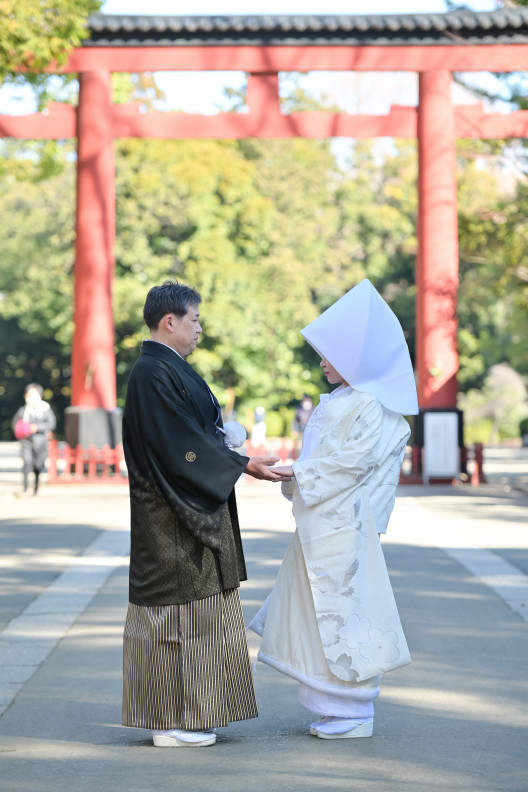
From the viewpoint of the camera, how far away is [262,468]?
5035 mm

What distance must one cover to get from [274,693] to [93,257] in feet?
52.4

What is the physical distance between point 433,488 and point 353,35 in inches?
295

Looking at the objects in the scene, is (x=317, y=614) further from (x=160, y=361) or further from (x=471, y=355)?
(x=471, y=355)

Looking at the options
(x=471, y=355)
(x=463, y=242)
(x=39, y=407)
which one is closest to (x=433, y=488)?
(x=463, y=242)

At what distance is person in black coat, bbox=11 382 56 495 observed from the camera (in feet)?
56.8

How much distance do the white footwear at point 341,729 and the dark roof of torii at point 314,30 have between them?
672 inches

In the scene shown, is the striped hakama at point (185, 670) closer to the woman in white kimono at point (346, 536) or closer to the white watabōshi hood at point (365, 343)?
the woman in white kimono at point (346, 536)

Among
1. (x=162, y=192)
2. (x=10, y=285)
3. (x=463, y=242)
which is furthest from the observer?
(x=10, y=285)

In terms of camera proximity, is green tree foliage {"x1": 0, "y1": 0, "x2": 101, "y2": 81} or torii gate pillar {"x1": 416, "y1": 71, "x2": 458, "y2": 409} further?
torii gate pillar {"x1": 416, "y1": 71, "x2": 458, "y2": 409}

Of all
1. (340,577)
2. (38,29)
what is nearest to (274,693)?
(340,577)

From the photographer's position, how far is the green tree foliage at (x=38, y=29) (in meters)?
14.9

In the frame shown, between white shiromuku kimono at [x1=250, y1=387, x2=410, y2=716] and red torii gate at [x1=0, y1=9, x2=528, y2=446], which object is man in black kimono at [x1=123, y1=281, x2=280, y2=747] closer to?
white shiromuku kimono at [x1=250, y1=387, x2=410, y2=716]

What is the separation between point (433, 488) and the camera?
19.7 m

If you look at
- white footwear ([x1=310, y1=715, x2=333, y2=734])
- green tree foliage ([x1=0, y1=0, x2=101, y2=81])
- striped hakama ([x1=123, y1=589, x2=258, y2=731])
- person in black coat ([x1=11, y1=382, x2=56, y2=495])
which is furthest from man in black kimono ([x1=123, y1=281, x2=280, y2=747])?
person in black coat ([x1=11, y1=382, x2=56, y2=495])
